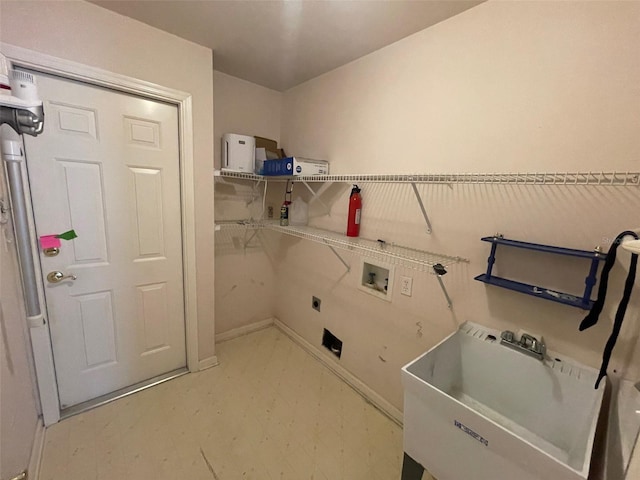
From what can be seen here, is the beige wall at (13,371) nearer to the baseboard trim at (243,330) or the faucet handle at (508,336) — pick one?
the baseboard trim at (243,330)

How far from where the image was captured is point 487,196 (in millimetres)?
1333

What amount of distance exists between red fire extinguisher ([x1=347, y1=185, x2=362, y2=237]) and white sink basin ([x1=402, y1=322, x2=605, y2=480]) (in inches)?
34.7

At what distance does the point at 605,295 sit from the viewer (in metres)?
1.00

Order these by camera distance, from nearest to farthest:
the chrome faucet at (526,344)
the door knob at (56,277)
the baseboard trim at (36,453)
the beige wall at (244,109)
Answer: the chrome faucet at (526,344) → the baseboard trim at (36,453) → the door knob at (56,277) → the beige wall at (244,109)

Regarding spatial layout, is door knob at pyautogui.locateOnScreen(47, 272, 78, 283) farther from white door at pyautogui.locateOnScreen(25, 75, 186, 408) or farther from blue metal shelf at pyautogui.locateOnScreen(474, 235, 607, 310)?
blue metal shelf at pyautogui.locateOnScreen(474, 235, 607, 310)

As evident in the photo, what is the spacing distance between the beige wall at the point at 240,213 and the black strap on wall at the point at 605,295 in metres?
2.31

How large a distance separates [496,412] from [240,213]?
2.25m

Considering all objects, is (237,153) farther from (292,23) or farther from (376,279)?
(376,279)

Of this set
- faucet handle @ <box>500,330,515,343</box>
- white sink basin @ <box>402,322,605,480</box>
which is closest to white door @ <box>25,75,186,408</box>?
white sink basin @ <box>402,322,605,480</box>

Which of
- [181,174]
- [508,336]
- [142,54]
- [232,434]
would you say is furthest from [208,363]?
[142,54]

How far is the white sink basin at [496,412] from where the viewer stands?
83 cm

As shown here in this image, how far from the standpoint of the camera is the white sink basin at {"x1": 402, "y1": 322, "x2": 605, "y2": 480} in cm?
83

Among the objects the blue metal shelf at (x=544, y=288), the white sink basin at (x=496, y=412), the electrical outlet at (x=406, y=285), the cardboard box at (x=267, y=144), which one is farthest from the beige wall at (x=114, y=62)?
the blue metal shelf at (x=544, y=288)

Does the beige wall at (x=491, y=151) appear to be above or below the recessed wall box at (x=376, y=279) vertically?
above
